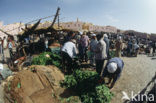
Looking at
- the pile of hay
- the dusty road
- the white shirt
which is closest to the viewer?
the pile of hay

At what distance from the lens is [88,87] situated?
4.51 meters

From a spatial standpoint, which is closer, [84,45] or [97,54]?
[97,54]

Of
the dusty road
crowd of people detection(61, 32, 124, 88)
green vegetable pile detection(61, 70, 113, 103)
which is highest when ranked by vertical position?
crowd of people detection(61, 32, 124, 88)

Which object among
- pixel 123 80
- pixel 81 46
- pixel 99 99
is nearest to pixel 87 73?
pixel 99 99

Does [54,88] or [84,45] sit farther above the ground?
[84,45]

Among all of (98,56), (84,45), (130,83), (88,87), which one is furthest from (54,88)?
(84,45)

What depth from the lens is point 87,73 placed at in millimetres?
5133

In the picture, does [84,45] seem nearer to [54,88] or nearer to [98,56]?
[98,56]

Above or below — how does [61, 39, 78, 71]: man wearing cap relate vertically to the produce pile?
above

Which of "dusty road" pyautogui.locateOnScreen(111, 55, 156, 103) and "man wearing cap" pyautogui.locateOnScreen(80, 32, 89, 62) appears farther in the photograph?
"man wearing cap" pyautogui.locateOnScreen(80, 32, 89, 62)

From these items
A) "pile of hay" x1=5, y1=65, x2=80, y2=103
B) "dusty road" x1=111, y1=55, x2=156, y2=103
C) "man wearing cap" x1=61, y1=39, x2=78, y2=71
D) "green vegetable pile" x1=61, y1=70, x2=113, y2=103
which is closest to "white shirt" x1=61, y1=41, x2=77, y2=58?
"man wearing cap" x1=61, y1=39, x2=78, y2=71

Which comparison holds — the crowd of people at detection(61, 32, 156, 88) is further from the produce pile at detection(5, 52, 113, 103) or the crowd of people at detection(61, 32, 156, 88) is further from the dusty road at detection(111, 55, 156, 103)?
the produce pile at detection(5, 52, 113, 103)

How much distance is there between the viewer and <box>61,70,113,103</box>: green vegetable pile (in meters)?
4.09

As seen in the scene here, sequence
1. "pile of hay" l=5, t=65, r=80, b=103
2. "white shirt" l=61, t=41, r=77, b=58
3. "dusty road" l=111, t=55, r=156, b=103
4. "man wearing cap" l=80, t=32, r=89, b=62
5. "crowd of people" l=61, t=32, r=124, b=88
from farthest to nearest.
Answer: "man wearing cap" l=80, t=32, r=89, b=62, "white shirt" l=61, t=41, r=77, b=58, "dusty road" l=111, t=55, r=156, b=103, "crowd of people" l=61, t=32, r=124, b=88, "pile of hay" l=5, t=65, r=80, b=103
